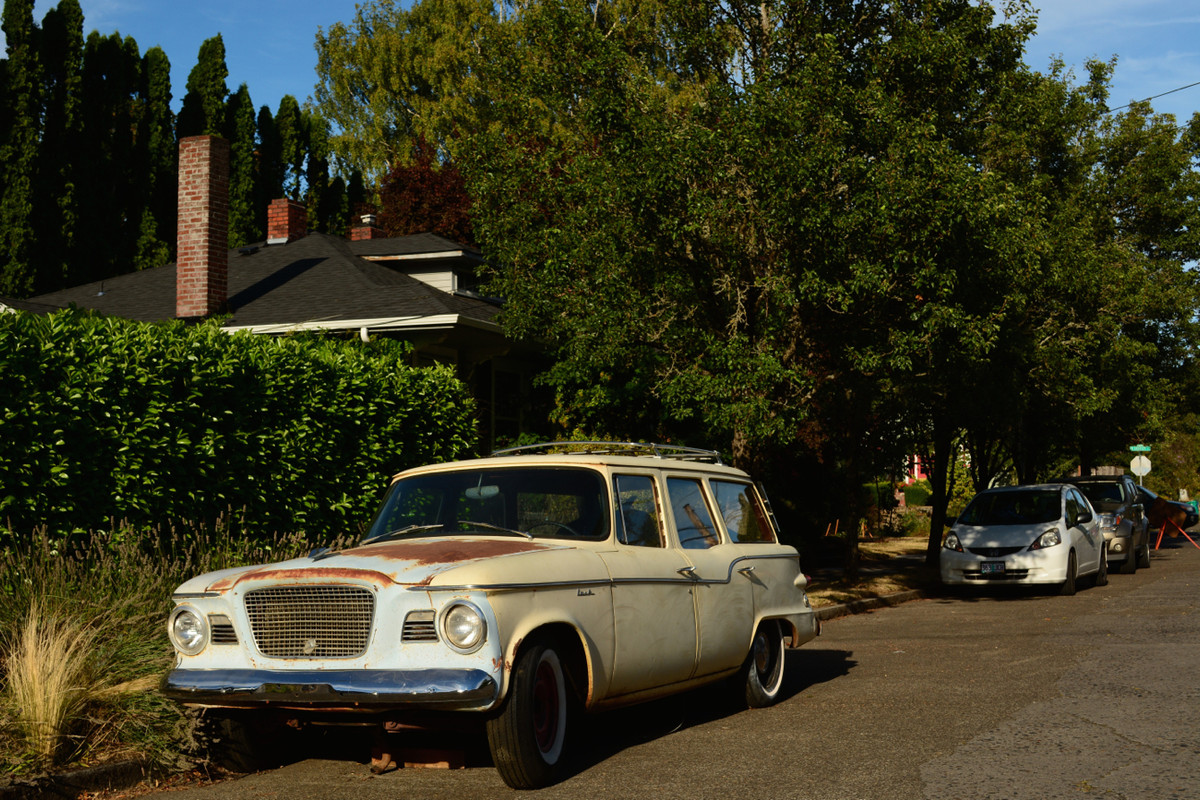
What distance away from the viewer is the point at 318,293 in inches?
829

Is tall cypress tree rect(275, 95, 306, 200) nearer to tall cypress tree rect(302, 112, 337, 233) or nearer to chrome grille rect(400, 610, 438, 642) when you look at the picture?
tall cypress tree rect(302, 112, 337, 233)

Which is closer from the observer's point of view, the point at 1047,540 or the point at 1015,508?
the point at 1047,540

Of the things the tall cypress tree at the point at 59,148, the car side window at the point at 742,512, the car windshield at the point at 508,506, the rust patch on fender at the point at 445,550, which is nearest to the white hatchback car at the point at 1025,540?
the car side window at the point at 742,512

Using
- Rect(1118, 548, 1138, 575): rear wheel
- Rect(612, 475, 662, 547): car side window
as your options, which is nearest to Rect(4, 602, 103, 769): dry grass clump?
Rect(612, 475, 662, 547): car side window

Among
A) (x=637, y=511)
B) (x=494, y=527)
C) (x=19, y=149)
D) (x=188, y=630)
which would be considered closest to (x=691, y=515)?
(x=637, y=511)

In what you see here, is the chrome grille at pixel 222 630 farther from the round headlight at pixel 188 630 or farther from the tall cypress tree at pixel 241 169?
the tall cypress tree at pixel 241 169

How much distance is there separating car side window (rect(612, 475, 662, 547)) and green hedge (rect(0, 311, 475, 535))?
16.2 ft

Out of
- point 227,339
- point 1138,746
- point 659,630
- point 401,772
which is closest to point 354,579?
point 401,772

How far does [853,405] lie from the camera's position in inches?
688

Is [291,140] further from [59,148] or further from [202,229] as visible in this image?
[202,229]

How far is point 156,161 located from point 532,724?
35628 millimetres

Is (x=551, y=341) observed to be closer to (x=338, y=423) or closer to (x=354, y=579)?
(x=338, y=423)

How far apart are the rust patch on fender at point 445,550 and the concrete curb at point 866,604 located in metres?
9.13

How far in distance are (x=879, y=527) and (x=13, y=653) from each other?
99.1 feet
